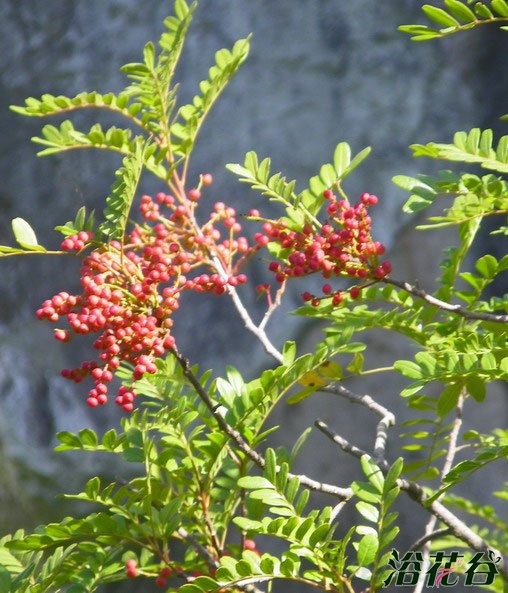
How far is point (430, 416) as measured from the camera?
2699 millimetres

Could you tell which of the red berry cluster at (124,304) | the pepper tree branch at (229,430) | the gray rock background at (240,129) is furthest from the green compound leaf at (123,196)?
the gray rock background at (240,129)

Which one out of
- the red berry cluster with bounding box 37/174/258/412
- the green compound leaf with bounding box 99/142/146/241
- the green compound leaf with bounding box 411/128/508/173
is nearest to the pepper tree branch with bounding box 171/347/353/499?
the red berry cluster with bounding box 37/174/258/412

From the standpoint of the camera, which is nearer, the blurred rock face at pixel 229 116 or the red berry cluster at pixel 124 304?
the red berry cluster at pixel 124 304

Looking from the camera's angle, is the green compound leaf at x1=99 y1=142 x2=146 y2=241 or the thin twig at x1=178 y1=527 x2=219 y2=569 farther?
the thin twig at x1=178 y1=527 x2=219 y2=569

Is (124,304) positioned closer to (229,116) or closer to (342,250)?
(342,250)

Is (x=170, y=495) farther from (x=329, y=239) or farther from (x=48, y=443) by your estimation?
(x=48, y=443)

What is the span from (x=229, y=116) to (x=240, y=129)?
71 millimetres

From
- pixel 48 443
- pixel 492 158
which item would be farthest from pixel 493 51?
pixel 492 158

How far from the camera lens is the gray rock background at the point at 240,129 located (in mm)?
3029

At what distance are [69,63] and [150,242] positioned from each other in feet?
8.68

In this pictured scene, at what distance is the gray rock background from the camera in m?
3.03

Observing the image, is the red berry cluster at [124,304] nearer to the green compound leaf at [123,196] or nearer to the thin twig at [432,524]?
the green compound leaf at [123,196]

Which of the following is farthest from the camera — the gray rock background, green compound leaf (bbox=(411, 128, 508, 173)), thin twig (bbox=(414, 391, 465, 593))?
the gray rock background

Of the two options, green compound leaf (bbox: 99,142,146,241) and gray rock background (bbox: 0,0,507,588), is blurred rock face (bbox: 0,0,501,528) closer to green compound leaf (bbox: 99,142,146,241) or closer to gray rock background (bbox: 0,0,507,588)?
gray rock background (bbox: 0,0,507,588)
